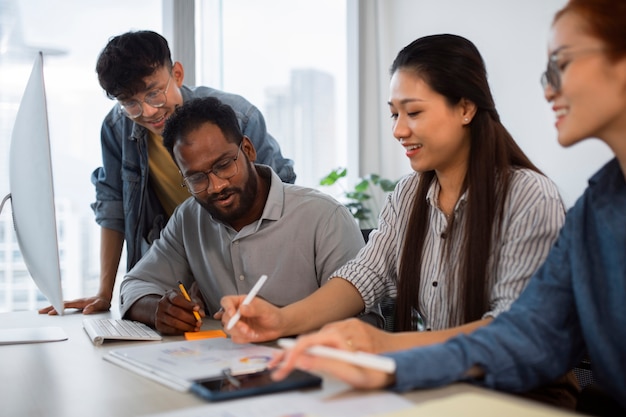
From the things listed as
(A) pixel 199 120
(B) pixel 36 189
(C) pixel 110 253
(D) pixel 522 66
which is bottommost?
(C) pixel 110 253

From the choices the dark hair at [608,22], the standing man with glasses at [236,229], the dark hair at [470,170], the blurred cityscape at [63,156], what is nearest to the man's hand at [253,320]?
the dark hair at [470,170]

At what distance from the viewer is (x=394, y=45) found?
464cm

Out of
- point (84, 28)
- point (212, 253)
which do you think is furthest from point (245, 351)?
point (84, 28)

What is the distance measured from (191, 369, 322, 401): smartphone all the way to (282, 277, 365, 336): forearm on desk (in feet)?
1.44

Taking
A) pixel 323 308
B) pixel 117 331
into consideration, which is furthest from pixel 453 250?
pixel 117 331

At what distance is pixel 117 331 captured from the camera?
5.57 feet

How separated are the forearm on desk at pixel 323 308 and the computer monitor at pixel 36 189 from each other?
20.2 inches

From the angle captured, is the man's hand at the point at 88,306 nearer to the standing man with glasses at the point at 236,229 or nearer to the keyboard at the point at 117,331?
the standing man with glasses at the point at 236,229

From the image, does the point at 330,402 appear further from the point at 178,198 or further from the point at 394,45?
the point at 394,45

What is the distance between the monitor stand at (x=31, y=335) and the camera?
168 centimetres

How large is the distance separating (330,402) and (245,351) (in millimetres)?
419

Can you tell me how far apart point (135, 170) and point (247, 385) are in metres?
1.63

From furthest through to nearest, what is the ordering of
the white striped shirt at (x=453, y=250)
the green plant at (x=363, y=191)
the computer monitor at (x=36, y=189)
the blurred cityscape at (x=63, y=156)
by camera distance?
1. the green plant at (x=363, y=191)
2. the blurred cityscape at (x=63, y=156)
3. the computer monitor at (x=36, y=189)
4. the white striped shirt at (x=453, y=250)

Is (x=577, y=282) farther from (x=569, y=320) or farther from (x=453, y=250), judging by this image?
(x=453, y=250)
